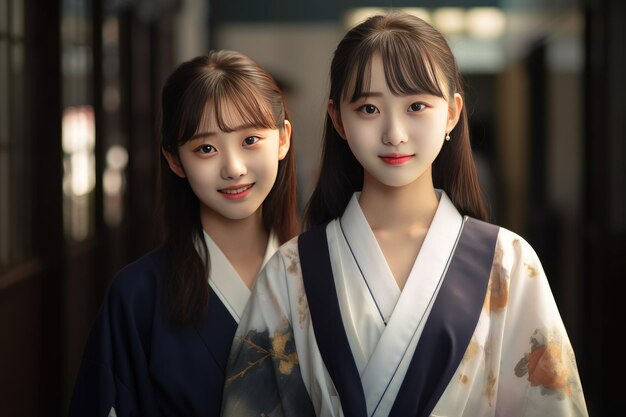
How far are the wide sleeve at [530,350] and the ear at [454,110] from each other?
0.29m

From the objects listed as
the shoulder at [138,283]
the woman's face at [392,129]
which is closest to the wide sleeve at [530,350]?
the woman's face at [392,129]

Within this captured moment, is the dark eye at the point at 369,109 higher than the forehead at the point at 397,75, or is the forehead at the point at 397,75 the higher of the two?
the forehead at the point at 397,75

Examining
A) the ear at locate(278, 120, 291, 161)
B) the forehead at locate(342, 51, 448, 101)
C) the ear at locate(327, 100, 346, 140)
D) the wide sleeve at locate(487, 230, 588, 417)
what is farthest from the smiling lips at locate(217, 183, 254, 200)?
the wide sleeve at locate(487, 230, 588, 417)

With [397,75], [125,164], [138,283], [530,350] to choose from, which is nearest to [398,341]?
[530,350]

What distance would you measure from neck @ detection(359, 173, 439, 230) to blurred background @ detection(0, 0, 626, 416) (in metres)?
0.25

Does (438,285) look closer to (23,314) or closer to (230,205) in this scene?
(230,205)

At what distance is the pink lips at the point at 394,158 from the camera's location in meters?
1.87

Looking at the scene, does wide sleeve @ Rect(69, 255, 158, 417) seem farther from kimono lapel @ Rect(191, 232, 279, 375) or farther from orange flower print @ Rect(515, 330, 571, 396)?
orange flower print @ Rect(515, 330, 571, 396)

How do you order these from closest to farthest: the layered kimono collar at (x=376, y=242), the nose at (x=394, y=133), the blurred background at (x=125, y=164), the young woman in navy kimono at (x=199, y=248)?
the nose at (x=394, y=133), the layered kimono collar at (x=376, y=242), the young woman in navy kimono at (x=199, y=248), the blurred background at (x=125, y=164)

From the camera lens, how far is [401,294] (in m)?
1.91

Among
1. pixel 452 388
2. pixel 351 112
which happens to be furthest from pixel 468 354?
pixel 351 112

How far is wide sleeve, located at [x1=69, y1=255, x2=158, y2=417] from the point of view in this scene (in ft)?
7.00

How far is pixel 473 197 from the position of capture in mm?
2064

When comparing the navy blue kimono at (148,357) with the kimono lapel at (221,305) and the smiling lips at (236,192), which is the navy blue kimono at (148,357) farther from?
the smiling lips at (236,192)
